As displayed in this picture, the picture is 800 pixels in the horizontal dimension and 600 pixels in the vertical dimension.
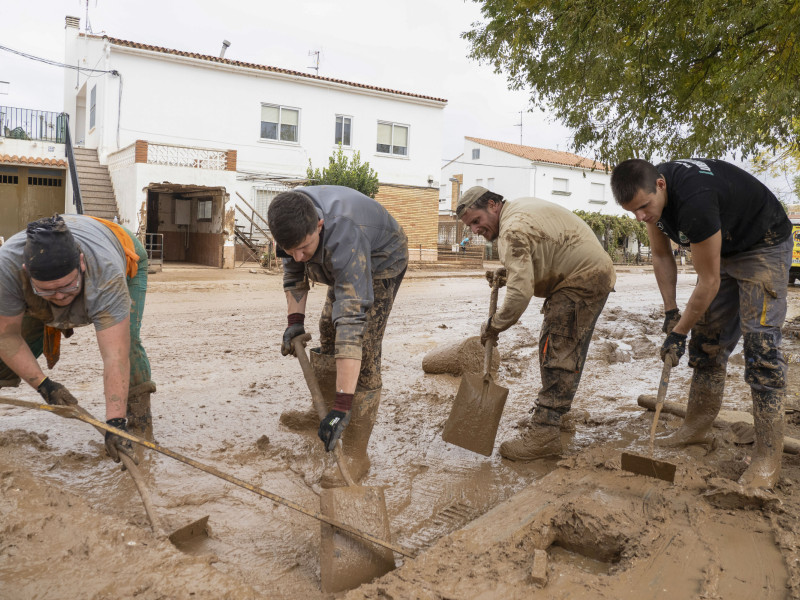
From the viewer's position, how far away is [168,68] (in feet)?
59.1

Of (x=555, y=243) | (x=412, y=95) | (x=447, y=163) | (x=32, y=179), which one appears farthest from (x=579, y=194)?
(x=555, y=243)

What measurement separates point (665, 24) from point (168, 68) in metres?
15.8

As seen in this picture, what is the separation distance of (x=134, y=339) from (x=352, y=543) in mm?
1868

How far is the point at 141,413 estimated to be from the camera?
12.4 feet

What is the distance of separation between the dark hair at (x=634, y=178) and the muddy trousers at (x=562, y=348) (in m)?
0.85

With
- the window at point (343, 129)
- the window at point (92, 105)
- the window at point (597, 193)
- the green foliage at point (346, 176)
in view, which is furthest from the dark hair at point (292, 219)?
the window at point (597, 193)

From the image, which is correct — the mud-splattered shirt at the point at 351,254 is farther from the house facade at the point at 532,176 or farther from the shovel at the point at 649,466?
the house facade at the point at 532,176

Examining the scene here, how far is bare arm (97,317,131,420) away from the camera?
2.89m

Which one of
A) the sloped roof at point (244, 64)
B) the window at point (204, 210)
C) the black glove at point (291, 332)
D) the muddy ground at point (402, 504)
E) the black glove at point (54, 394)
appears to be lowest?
the muddy ground at point (402, 504)

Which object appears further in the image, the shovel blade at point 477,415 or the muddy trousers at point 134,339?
the shovel blade at point 477,415

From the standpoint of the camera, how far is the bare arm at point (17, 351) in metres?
2.94

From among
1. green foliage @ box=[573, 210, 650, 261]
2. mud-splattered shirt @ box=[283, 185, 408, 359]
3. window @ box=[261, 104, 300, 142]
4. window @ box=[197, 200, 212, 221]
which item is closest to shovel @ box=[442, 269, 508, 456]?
mud-splattered shirt @ box=[283, 185, 408, 359]

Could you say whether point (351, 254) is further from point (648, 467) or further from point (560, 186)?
point (560, 186)

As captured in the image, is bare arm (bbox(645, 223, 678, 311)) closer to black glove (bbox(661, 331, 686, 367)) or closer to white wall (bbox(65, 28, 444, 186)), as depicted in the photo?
black glove (bbox(661, 331, 686, 367))
